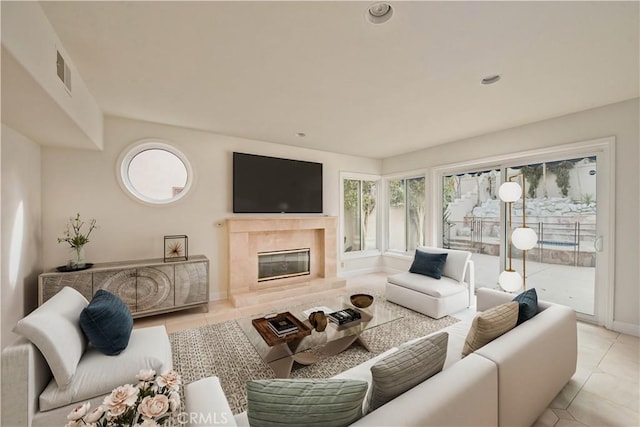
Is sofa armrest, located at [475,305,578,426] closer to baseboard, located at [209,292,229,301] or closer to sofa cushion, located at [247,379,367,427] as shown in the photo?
sofa cushion, located at [247,379,367,427]

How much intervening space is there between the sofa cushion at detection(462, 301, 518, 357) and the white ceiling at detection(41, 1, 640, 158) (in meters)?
1.89

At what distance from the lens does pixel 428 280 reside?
353cm

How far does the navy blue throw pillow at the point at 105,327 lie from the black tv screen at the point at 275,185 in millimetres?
2450

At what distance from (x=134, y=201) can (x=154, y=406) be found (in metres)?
3.37

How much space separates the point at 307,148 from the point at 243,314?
3067mm

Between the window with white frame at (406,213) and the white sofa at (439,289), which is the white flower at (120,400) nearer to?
the white sofa at (439,289)

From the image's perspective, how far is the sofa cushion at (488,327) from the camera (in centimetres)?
151

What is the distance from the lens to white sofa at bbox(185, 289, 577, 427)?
96cm

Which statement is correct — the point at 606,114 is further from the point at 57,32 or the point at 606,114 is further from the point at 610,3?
the point at 57,32

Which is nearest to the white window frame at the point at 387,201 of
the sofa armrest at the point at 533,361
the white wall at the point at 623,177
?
the white wall at the point at 623,177

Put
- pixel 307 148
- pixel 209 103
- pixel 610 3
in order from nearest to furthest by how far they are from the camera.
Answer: pixel 610 3 → pixel 209 103 → pixel 307 148

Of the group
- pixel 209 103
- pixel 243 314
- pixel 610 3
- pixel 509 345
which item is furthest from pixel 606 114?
pixel 243 314

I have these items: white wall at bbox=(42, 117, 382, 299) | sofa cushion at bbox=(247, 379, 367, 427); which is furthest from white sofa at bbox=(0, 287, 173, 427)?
white wall at bbox=(42, 117, 382, 299)

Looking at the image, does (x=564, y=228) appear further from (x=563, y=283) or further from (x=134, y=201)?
(x=134, y=201)
